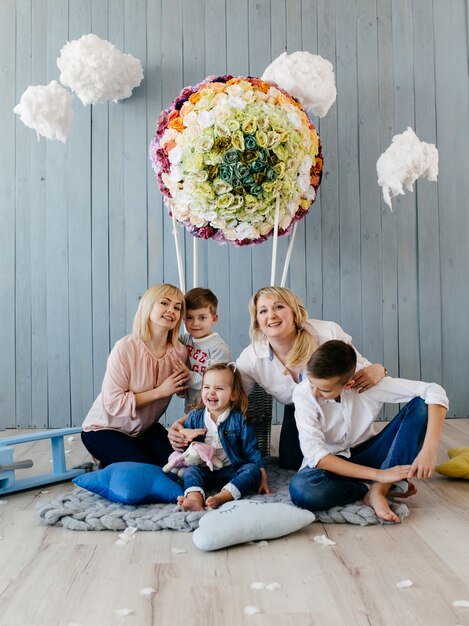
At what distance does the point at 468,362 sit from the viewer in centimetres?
342

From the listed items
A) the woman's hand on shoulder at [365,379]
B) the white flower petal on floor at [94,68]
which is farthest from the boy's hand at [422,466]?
the white flower petal on floor at [94,68]

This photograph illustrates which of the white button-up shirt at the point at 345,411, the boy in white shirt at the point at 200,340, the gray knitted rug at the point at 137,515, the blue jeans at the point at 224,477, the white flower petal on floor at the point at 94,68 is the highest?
the white flower petal on floor at the point at 94,68

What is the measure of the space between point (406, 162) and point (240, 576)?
5.83 ft

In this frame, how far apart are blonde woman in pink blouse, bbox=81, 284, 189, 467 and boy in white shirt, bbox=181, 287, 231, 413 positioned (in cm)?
5

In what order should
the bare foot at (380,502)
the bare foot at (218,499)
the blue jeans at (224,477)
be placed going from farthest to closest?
the blue jeans at (224,477) → the bare foot at (218,499) → the bare foot at (380,502)

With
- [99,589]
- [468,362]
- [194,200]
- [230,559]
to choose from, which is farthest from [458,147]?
[99,589]

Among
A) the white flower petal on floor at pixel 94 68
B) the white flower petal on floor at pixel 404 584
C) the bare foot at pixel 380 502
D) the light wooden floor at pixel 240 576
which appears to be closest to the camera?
the light wooden floor at pixel 240 576

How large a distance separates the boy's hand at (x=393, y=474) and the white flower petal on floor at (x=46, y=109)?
1.89 m

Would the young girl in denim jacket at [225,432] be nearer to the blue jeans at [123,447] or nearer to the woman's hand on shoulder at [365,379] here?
the blue jeans at [123,447]

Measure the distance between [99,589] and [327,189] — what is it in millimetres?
2393

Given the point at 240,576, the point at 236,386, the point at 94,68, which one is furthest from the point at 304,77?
the point at 240,576

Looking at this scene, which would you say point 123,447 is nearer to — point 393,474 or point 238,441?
point 238,441

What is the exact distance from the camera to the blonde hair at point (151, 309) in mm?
2410

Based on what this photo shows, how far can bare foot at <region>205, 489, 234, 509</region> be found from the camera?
1939mm
